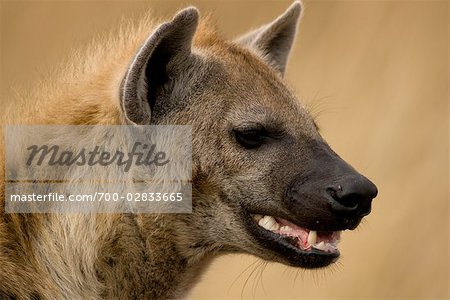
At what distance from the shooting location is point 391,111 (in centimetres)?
851

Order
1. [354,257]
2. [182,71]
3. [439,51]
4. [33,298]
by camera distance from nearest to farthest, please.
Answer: [33,298], [182,71], [354,257], [439,51]

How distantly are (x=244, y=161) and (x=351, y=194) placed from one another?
0.45 m

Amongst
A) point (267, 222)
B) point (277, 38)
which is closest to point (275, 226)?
point (267, 222)

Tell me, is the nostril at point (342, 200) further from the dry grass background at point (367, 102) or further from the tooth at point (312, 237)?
the dry grass background at point (367, 102)

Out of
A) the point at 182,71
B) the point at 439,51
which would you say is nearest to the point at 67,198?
the point at 182,71

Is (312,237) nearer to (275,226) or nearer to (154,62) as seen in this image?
(275,226)

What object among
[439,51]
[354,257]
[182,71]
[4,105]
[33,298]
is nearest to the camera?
[33,298]

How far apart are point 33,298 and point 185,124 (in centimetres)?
89

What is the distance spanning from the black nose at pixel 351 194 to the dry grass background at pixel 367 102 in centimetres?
313

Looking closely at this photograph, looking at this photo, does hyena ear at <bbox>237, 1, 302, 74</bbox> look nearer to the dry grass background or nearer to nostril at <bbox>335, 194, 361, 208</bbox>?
nostril at <bbox>335, 194, 361, 208</bbox>

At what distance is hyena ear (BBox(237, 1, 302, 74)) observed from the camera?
18.1 ft

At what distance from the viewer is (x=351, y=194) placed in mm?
4406

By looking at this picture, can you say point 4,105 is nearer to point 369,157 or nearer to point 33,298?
point 33,298

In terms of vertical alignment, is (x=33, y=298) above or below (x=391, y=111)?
below
